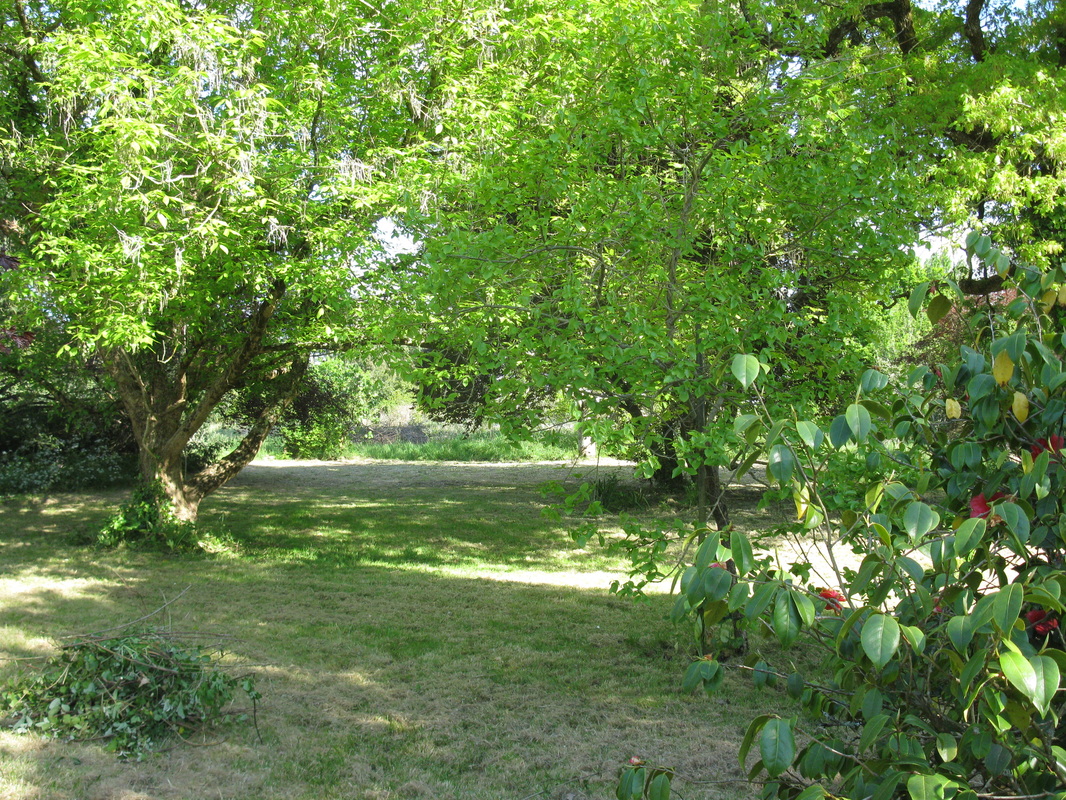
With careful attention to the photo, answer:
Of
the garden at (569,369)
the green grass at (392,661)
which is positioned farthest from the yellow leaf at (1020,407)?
the green grass at (392,661)

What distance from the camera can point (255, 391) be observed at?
36.2 feet

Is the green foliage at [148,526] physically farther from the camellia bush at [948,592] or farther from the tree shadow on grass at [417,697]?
the camellia bush at [948,592]

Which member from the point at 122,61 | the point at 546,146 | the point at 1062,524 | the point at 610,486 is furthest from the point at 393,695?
the point at 610,486

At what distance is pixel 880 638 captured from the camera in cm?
140

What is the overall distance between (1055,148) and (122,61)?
27.8 feet

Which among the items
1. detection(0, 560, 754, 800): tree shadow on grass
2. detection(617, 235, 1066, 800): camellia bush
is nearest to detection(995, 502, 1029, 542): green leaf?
detection(617, 235, 1066, 800): camellia bush

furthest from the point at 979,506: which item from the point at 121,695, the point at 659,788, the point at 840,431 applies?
the point at 121,695

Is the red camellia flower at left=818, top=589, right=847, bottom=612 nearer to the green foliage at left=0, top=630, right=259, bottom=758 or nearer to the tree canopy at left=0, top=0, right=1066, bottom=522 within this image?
the tree canopy at left=0, top=0, right=1066, bottom=522

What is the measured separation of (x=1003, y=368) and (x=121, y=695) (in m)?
4.21

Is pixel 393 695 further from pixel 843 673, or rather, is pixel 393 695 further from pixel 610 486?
pixel 610 486

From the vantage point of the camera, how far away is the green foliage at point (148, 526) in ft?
30.2

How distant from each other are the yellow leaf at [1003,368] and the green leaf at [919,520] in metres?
0.40

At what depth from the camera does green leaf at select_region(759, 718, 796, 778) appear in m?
1.50

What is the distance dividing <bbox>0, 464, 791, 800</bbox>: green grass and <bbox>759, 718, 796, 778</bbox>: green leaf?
915 millimetres
